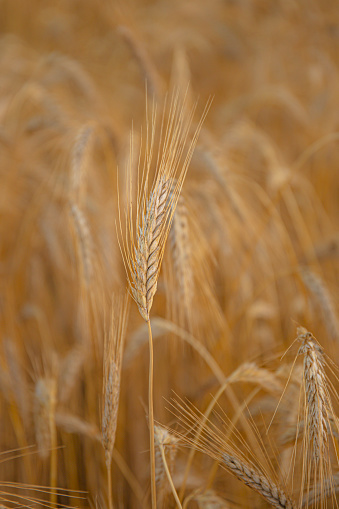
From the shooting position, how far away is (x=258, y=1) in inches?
113

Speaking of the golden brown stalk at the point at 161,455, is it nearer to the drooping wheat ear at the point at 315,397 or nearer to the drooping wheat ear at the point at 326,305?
the drooping wheat ear at the point at 315,397

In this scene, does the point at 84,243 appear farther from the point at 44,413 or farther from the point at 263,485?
the point at 263,485

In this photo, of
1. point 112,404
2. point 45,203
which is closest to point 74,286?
point 45,203

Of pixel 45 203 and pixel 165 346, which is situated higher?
pixel 45 203

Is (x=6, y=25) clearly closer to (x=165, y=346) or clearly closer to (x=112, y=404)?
(x=165, y=346)

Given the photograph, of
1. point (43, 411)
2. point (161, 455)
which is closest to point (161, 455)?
point (161, 455)

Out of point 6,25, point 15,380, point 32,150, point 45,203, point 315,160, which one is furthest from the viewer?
point 6,25

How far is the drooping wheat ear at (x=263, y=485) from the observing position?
0.62m

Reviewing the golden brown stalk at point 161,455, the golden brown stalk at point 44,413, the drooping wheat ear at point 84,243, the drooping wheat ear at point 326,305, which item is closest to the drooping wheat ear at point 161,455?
the golden brown stalk at point 161,455

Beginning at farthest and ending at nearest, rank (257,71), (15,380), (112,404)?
(257,71)
(15,380)
(112,404)

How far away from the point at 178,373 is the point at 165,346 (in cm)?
9

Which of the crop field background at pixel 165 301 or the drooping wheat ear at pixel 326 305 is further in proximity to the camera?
the drooping wheat ear at pixel 326 305

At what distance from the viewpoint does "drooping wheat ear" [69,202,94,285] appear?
35.3 inches

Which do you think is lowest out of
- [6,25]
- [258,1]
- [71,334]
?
[71,334]
